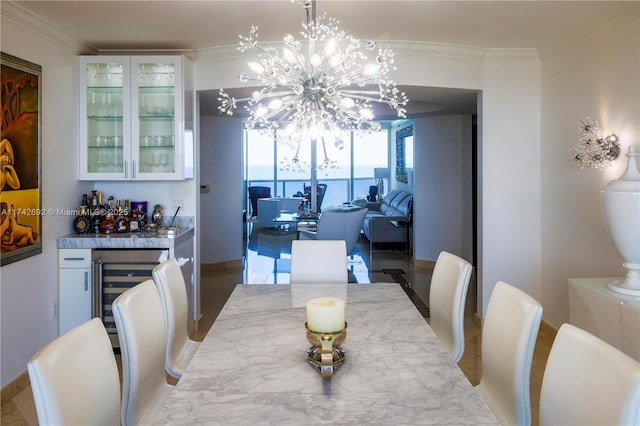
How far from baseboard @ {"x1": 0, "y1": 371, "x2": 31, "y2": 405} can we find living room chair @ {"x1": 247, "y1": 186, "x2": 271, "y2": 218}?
8419 millimetres

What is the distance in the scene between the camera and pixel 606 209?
8.46 feet

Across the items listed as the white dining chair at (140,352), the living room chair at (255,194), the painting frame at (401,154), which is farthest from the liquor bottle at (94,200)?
the living room chair at (255,194)

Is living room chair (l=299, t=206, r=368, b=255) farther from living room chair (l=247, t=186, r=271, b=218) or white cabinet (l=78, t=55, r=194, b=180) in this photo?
living room chair (l=247, t=186, r=271, b=218)

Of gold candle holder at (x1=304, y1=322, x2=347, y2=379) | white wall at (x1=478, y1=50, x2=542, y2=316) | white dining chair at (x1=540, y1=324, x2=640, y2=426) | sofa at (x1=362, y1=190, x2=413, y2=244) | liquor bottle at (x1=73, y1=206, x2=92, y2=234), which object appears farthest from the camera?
sofa at (x1=362, y1=190, x2=413, y2=244)

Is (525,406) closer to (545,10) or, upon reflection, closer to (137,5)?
(545,10)

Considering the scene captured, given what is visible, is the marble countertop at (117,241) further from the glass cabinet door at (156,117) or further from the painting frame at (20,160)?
the glass cabinet door at (156,117)

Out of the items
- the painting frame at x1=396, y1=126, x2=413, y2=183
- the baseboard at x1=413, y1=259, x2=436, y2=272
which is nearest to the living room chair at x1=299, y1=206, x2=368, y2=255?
the baseboard at x1=413, y1=259, x2=436, y2=272

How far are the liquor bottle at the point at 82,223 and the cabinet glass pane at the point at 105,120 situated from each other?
0.35 m

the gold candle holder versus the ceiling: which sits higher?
the ceiling

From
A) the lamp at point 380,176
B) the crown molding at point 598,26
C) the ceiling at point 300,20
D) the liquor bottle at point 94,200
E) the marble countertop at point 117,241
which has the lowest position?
the marble countertop at point 117,241

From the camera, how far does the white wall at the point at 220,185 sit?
21.2 ft

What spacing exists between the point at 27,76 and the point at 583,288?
12.4 feet

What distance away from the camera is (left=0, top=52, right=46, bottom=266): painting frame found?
2.87 m

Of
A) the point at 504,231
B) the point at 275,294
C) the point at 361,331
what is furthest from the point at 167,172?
the point at 504,231
